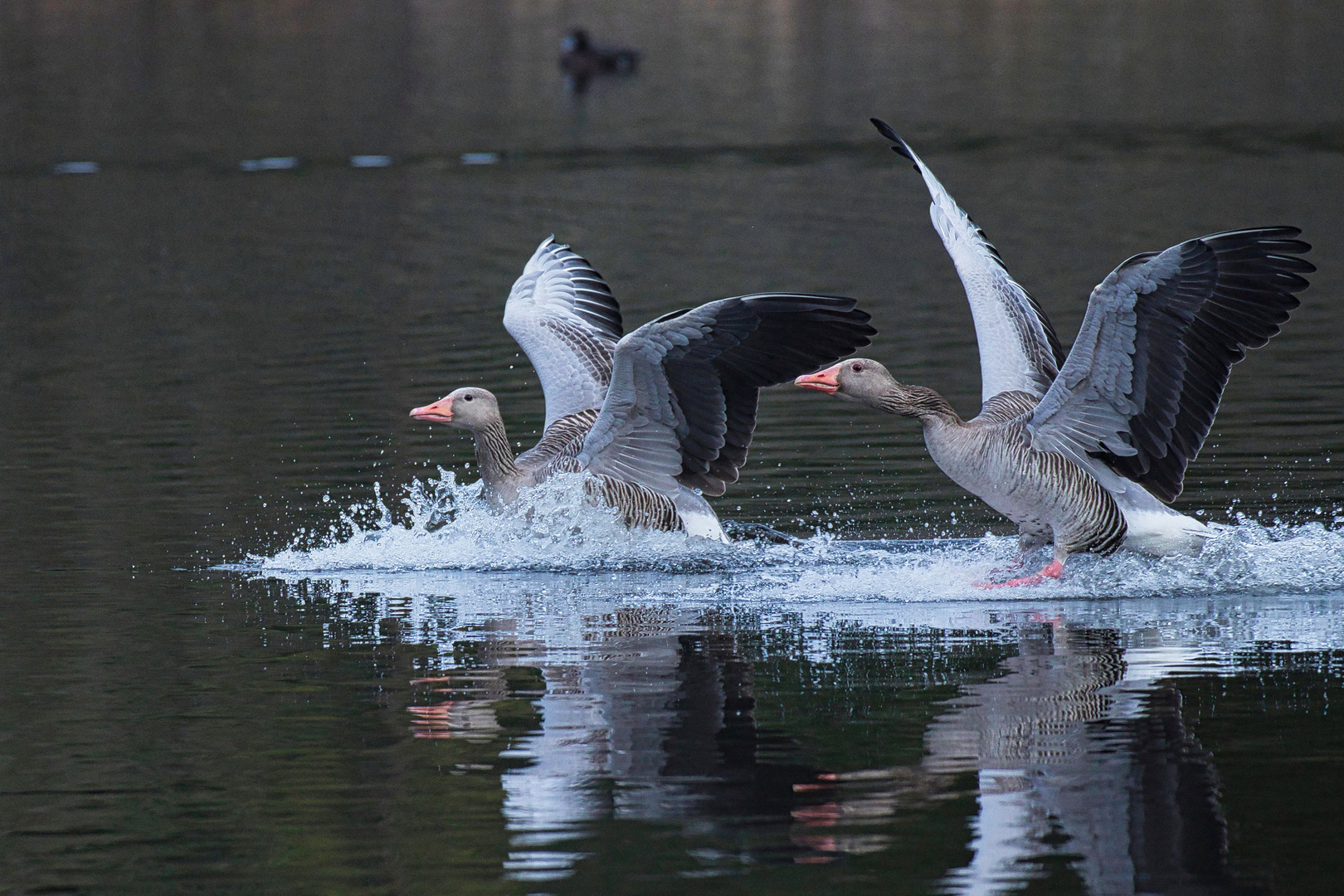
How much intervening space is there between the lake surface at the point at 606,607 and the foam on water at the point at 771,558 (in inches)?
1.3

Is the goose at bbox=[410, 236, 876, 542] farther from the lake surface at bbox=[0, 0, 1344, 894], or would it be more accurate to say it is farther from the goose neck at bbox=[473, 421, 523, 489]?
the lake surface at bbox=[0, 0, 1344, 894]

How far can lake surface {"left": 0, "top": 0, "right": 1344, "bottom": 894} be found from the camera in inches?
243

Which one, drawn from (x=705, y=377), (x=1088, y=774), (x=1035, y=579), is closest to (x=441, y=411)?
(x=705, y=377)

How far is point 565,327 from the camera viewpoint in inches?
524

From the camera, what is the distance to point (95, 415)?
16234 millimetres

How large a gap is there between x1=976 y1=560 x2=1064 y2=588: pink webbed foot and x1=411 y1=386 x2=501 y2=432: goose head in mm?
3154

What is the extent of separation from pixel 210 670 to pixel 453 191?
23.6 m

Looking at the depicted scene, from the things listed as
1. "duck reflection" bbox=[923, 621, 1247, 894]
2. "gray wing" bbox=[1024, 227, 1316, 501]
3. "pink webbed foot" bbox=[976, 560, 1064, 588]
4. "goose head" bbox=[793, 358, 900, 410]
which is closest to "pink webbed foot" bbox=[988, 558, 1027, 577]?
"pink webbed foot" bbox=[976, 560, 1064, 588]

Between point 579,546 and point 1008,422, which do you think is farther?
point 579,546

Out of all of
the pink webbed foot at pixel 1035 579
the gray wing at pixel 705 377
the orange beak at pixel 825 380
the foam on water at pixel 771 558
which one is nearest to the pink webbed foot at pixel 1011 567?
the foam on water at pixel 771 558

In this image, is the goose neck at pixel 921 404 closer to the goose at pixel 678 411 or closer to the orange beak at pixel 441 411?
the goose at pixel 678 411

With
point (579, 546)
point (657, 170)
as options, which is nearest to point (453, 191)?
point (657, 170)

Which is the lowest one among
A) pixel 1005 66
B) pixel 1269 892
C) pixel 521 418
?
pixel 1269 892

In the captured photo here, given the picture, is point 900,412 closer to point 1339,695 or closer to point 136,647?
point 1339,695
